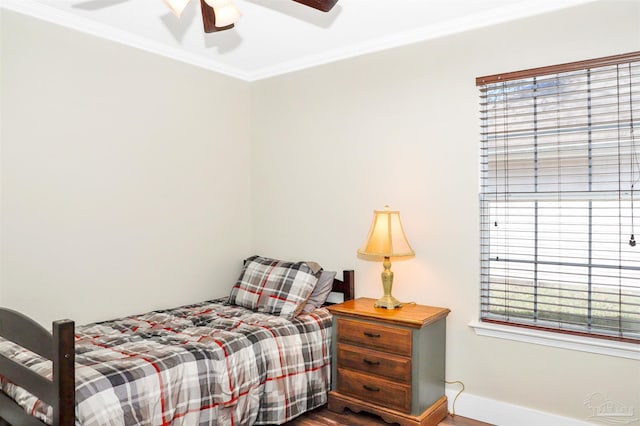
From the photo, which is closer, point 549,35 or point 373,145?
point 549,35

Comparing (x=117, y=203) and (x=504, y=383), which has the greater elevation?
(x=117, y=203)

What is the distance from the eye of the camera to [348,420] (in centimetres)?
296

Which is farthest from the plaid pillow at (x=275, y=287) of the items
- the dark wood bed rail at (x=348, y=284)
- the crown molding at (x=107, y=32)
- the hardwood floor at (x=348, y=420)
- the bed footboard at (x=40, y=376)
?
the crown molding at (x=107, y=32)

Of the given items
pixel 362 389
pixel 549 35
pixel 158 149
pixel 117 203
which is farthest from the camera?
pixel 158 149

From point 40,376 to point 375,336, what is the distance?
1.76m

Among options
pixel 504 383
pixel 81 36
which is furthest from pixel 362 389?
pixel 81 36

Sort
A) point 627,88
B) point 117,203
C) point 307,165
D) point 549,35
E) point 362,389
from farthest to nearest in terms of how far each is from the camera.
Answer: point 307,165 < point 117,203 < point 362,389 < point 549,35 < point 627,88

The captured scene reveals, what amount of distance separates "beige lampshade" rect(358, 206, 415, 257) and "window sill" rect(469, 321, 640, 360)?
63cm

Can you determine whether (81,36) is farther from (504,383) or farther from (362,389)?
(504,383)

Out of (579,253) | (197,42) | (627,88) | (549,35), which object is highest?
(197,42)

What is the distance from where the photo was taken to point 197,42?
3447 millimetres

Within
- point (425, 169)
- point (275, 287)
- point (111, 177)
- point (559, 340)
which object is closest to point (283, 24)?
point (425, 169)

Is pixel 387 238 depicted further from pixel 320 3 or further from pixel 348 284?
pixel 320 3

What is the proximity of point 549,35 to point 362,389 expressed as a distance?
2.35 meters
